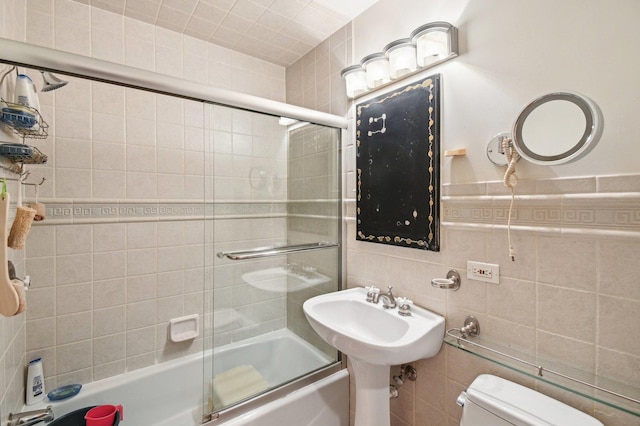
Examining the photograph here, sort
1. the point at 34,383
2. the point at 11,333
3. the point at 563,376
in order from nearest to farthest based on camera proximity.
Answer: the point at 563,376 → the point at 11,333 → the point at 34,383

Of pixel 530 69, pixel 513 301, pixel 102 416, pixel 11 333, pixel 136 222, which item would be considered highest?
pixel 530 69

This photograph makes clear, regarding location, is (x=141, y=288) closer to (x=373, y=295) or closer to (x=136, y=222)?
(x=136, y=222)

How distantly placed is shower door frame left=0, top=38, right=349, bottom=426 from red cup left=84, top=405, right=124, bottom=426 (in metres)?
0.41

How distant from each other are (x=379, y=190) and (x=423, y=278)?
50cm

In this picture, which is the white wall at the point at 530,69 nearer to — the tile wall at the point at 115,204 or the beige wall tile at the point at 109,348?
the tile wall at the point at 115,204

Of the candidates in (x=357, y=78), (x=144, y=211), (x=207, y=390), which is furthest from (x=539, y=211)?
(x=144, y=211)

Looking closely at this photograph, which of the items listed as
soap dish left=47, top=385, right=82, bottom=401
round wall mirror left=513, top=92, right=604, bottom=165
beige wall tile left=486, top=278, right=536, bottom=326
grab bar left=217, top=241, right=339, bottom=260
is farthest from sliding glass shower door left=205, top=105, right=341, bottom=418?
round wall mirror left=513, top=92, right=604, bottom=165

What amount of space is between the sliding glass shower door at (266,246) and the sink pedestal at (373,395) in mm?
465

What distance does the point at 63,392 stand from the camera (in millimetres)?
1398

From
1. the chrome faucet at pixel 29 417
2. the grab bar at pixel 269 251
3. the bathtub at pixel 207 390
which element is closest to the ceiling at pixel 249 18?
the grab bar at pixel 269 251

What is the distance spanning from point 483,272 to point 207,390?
1335 millimetres

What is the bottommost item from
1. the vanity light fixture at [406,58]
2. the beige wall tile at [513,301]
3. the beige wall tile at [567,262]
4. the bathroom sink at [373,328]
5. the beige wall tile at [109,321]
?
the beige wall tile at [109,321]

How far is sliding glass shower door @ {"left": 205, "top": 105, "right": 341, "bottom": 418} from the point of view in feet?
4.35

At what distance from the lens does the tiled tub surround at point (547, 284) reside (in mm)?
771
